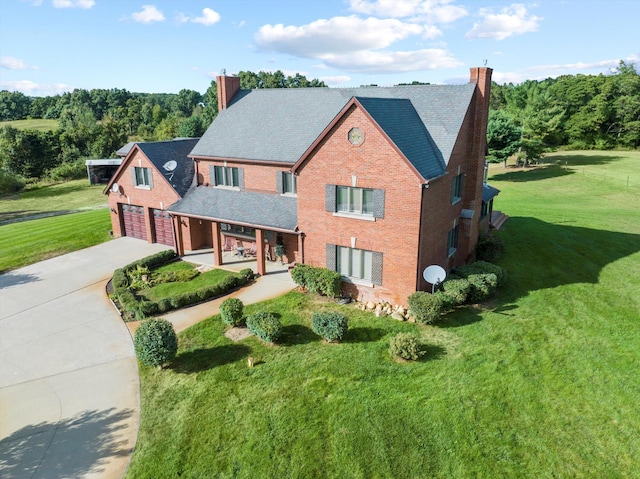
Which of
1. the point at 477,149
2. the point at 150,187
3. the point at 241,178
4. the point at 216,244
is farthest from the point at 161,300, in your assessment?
the point at 477,149

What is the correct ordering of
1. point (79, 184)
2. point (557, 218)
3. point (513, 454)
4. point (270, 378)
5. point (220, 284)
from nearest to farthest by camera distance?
point (513, 454)
point (270, 378)
point (220, 284)
point (557, 218)
point (79, 184)

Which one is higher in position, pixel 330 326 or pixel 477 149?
pixel 477 149

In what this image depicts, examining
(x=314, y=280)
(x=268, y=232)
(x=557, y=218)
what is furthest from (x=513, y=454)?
(x=557, y=218)

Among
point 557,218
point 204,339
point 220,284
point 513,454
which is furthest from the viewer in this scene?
point 557,218

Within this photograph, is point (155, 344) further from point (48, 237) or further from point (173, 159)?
point (48, 237)

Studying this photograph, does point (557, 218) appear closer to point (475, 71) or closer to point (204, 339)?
point (475, 71)

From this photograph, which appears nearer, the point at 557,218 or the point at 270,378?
the point at 270,378
